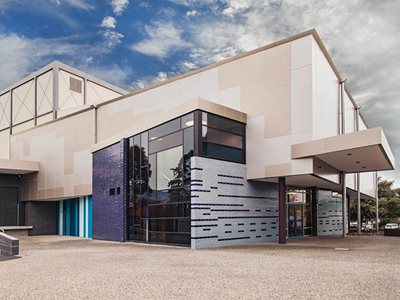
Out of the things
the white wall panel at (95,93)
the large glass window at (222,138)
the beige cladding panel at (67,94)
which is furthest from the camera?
the white wall panel at (95,93)

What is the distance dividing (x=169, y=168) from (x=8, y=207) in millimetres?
19374

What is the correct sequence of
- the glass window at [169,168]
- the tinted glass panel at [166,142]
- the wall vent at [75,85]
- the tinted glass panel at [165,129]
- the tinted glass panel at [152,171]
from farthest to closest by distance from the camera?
the wall vent at [75,85], the tinted glass panel at [152,171], the tinted glass panel at [165,129], the tinted glass panel at [166,142], the glass window at [169,168]

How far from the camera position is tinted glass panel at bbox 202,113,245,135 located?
17078 millimetres

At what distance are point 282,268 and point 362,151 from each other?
854 centimetres

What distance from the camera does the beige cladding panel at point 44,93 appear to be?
117 ft

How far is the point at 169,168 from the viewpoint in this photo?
17.8 m

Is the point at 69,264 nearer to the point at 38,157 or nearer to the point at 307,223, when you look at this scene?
the point at 307,223

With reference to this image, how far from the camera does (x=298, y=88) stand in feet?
58.5

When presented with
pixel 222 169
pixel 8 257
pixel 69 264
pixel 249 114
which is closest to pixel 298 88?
pixel 249 114

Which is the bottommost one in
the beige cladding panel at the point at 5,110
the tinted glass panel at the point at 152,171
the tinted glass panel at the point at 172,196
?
the tinted glass panel at the point at 172,196

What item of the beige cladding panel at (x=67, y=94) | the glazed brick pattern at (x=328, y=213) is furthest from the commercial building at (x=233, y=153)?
the beige cladding panel at (x=67, y=94)

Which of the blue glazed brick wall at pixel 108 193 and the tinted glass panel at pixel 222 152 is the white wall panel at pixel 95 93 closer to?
the blue glazed brick wall at pixel 108 193

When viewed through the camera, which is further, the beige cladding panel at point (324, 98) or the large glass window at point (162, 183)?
the beige cladding panel at point (324, 98)

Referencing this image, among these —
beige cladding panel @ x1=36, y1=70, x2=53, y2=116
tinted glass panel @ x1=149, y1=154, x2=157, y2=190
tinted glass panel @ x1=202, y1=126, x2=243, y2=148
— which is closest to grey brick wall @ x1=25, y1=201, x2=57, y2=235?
beige cladding panel @ x1=36, y1=70, x2=53, y2=116
